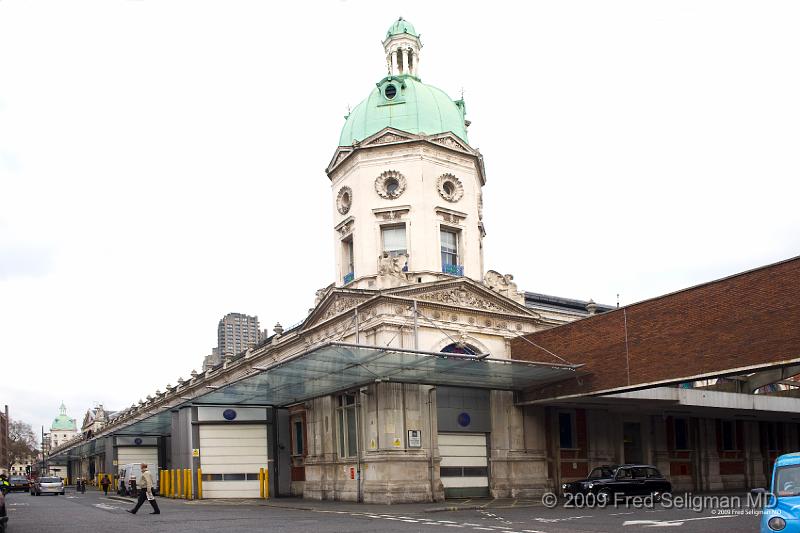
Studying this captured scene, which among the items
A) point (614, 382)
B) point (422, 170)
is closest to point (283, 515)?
point (614, 382)

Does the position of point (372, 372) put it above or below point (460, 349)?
below

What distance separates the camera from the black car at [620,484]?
105 ft

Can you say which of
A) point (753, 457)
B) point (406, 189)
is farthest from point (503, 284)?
point (753, 457)

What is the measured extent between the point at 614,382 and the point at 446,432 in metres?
8.14

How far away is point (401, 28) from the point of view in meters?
44.6

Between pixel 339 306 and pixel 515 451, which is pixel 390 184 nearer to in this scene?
pixel 339 306

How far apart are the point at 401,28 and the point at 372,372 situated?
65.5 ft

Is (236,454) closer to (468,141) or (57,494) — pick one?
(468,141)

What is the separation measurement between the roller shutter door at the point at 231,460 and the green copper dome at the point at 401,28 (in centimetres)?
2165

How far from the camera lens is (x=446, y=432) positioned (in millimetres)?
37156

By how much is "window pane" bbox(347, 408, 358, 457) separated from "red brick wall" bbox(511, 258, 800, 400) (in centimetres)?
879

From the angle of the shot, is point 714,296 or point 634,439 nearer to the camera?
point 714,296

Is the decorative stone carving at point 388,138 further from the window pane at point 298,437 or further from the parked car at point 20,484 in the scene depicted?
the parked car at point 20,484

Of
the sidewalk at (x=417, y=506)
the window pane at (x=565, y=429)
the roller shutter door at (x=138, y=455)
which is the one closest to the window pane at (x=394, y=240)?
the window pane at (x=565, y=429)
